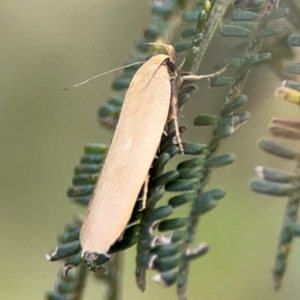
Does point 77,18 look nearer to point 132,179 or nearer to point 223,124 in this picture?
point 132,179

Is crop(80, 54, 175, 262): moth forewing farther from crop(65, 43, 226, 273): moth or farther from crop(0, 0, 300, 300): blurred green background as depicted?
crop(0, 0, 300, 300): blurred green background

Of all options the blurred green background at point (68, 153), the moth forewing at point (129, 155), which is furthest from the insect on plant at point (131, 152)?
the blurred green background at point (68, 153)

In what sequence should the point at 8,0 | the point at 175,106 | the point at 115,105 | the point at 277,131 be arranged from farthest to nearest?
the point at 8,0, the point at 115,105, the point at 175,106, the point at 277,131

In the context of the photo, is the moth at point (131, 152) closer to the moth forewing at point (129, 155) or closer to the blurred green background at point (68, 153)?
the moth forewing at point (129, 155)

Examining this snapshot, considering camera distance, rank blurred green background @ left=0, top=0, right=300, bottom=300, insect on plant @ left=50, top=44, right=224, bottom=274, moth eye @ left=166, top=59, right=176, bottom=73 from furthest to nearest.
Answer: blurred green background @ left=0, top=0, right=300, bottom=300, moth eye @ left=166, top=59, right=176, bottom=73, insect on plant @ left=50, top=44, right=224, bottom=274

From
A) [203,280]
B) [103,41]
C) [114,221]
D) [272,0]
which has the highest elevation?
[272,0]

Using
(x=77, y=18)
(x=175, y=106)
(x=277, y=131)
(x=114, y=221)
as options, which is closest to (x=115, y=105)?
(x=175, y=106)

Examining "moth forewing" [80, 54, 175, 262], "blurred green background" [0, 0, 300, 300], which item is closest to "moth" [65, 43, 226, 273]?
"moth forewing" [80, 54, 175, 262]
